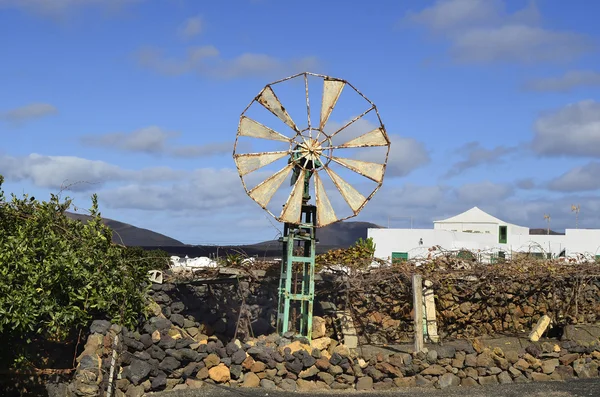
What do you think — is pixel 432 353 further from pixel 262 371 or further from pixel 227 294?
pixel 227 294

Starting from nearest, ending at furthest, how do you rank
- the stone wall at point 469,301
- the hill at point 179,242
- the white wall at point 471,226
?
the stone wall at point 469,301 → the hill at point 179,242 → the white wall at point 471,226

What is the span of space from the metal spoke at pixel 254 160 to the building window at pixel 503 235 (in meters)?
41.0

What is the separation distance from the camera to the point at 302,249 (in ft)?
63.4

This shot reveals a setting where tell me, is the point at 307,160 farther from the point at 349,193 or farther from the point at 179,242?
the point at 179,242

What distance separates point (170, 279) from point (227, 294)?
153cm

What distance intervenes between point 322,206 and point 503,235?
41989 millimetres

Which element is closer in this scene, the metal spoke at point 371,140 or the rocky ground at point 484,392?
the rocky ground at point 484,392

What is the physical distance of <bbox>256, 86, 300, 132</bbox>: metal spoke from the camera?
17609 mm

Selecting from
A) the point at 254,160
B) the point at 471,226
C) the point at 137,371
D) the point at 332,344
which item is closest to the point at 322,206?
the point at 254,160

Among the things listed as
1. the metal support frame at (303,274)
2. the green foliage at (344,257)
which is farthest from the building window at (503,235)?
the metal support frame at (303,274)

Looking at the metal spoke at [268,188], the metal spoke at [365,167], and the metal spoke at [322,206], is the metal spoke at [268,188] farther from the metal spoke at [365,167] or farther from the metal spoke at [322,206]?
the metal spoke at [365,167]

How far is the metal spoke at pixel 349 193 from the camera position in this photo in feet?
58.3

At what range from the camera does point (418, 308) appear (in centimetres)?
1836

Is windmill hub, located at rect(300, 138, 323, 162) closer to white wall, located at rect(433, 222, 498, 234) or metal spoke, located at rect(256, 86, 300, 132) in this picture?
metal spoke, located at rect(256, 86, 300, 132)
